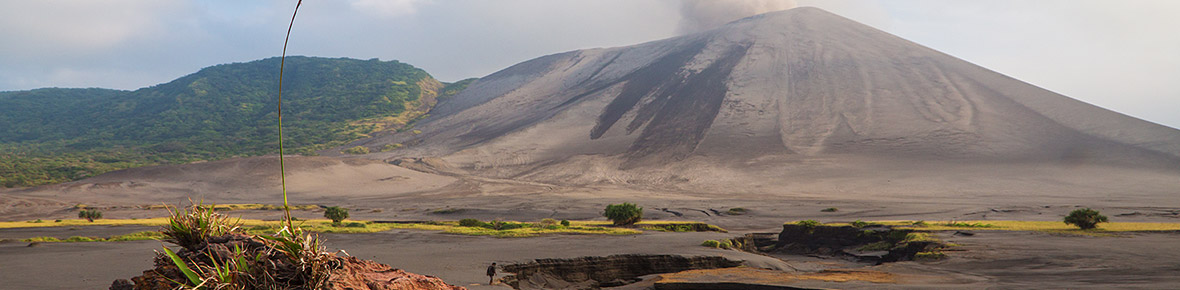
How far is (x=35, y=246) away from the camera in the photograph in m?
22.0

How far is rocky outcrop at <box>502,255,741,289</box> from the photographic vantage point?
15992 mm

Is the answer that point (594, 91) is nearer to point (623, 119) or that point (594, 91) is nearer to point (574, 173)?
point (623, 119)

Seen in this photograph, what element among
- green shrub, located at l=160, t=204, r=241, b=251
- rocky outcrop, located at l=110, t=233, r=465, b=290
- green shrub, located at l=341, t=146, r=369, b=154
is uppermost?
green shrub, located at l=341, t=146, r=369, b=154

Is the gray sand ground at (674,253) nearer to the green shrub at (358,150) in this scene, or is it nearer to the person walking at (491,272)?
the person walking at (491,272)

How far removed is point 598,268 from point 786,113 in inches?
4222

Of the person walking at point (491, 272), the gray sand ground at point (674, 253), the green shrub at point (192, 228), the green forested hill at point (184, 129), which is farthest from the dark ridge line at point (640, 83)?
the green shrub at point (192, 228)

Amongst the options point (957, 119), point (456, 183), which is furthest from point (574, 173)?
point (957, 119)

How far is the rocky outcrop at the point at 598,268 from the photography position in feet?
52.5

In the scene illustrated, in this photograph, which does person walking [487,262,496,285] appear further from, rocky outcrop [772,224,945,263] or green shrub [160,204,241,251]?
rocky outcrop [772,224,945,263]

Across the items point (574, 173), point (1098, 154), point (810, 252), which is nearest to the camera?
point (810, 252)

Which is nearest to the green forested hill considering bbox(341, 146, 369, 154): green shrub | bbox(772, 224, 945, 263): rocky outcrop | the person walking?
bbox(341, 146, 369, 154): green shrub

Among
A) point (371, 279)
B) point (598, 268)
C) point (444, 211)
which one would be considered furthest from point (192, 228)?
point (444, 211)

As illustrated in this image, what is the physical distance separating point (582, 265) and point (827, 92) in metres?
117

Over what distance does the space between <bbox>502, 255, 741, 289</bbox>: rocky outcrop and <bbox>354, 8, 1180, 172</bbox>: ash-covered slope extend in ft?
280
